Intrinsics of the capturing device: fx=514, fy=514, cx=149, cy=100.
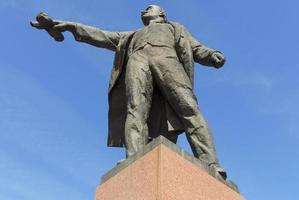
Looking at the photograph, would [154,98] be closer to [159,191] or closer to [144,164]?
[144,164]

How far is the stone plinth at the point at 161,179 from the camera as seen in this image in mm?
4996

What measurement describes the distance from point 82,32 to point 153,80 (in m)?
1.59

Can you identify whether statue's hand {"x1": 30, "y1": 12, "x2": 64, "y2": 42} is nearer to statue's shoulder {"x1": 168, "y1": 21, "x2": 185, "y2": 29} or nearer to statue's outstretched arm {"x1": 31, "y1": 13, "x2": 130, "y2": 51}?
statue's outstretched arm {"x1": 31, "y1": 13, "x2": 130, "y2": 51}

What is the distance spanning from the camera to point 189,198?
505cm

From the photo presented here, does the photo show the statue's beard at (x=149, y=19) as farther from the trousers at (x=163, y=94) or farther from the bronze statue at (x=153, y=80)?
the trousers at (x=163, y=94)

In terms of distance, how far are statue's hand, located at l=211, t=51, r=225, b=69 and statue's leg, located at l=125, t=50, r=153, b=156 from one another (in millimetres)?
981

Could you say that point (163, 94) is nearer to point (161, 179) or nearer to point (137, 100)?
point (137, 100)

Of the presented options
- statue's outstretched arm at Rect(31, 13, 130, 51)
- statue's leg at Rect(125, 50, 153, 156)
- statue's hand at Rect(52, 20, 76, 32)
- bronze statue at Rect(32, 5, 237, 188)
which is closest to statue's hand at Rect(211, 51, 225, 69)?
bronze statue at Rect(32, 5, 237, 188)

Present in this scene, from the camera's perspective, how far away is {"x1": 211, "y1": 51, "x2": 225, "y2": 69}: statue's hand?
7.09m

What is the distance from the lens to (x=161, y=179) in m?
4.99

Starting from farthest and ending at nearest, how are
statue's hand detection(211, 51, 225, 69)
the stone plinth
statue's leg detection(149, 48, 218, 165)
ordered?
1. statue's hand detection(211, 51, 225, 69)
2. statue's leg detection(149, 48, 218, 165)
3. the stone plinth

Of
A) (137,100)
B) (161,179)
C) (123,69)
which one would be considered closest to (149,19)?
(123,69)

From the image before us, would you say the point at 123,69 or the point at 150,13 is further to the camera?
the point at 150,13

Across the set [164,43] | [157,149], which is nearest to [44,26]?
[164,43]
